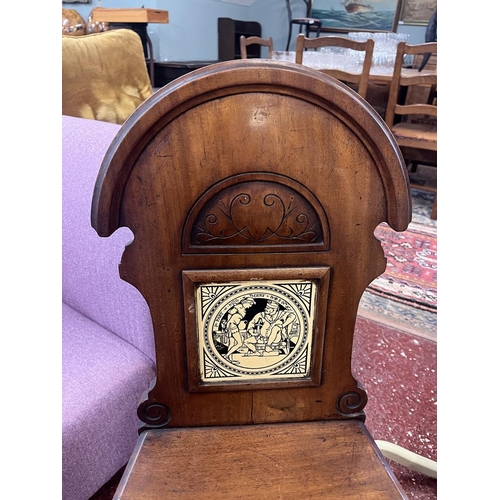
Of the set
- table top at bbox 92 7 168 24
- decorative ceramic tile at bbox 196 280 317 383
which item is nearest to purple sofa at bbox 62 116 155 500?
decorative ceramic tile at bbox 196 280 317 383

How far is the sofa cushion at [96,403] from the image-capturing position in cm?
87

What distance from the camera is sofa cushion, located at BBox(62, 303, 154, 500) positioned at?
872 millimetres

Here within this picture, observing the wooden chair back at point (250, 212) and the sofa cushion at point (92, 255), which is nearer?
the wooden chair back at point (250, 212)

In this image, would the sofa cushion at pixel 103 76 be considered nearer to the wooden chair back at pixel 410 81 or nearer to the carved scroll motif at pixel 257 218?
the carved scroll motif at pixel 257 218

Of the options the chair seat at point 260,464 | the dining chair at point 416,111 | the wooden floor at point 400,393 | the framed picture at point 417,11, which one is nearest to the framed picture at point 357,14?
the framed picture at point 417,11

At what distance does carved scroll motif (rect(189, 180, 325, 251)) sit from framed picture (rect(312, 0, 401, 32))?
5860mm

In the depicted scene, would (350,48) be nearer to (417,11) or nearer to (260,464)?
(260,464)

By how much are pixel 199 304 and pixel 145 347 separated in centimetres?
42

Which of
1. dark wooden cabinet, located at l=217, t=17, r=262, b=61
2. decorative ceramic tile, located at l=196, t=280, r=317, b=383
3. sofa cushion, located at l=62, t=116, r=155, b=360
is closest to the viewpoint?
decorative ceramic tile, located at l=196, t=280, r=317, b=383

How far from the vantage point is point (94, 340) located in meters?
1.05

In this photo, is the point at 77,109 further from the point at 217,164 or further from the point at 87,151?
the point at 217,164

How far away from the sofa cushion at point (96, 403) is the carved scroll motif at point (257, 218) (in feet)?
1.56

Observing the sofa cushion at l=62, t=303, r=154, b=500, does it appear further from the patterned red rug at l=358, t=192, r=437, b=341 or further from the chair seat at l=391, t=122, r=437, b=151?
the chair seat at l=391, t=122, r=437, b=151

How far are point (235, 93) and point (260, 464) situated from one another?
1.78 ft
